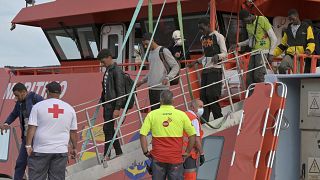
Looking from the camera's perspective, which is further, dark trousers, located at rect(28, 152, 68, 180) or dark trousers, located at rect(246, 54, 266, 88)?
dark trousers, located at rect(246, 54, 266, 88)

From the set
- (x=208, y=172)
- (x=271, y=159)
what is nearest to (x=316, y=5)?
(x=208, y=172)

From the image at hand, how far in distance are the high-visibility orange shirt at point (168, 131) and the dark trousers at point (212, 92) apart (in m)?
1.88

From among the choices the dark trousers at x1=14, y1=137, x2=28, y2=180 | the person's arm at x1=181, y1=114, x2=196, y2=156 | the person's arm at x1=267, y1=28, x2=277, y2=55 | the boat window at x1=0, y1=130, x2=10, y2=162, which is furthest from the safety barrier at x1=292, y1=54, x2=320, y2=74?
the boat window at x1=0, y1=130, x2=10, y2=162

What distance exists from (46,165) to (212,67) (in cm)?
310

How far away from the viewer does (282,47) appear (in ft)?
30.7

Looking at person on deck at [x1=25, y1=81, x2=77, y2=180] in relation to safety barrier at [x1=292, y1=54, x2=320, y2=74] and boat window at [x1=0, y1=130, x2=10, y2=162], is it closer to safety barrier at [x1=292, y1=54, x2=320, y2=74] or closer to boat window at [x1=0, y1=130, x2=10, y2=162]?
safety barrier at [x1=292, y1=54, x2=320, y2=74]

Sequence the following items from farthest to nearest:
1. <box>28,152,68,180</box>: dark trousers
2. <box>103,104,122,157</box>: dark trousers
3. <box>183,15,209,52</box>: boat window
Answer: <box>183,15,209,52</box>: boat window
<box>103,104,122,157</box>: dark trousers
<box>28,152,68,180</box>: dark trousers

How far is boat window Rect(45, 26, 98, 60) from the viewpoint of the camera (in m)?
13.9

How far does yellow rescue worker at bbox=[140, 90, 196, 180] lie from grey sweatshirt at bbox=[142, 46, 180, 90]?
1.31 metres

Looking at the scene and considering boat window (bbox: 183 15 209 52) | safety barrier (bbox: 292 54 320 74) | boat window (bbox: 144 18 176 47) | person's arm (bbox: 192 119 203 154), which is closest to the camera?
person's arm (bbox: 192 119 203 154)

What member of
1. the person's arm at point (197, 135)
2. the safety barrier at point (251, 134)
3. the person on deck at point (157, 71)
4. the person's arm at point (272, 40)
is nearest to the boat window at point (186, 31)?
the person's arm at point (272, 40)

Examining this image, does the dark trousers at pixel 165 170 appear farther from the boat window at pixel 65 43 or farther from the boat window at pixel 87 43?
the boat window at pixel 65 43

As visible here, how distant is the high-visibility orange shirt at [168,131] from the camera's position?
6789mm

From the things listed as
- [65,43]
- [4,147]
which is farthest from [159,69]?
[65,43]
